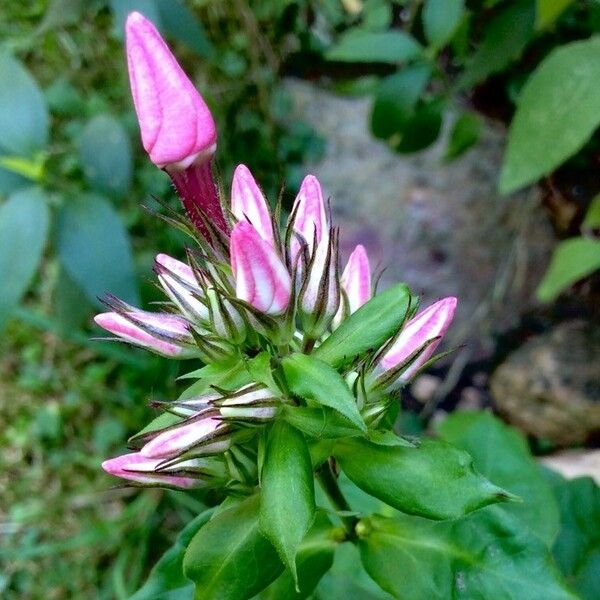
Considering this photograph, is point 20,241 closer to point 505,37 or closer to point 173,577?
point 173,577

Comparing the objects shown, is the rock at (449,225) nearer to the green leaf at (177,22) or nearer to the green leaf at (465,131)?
the green leaf at (465,131)

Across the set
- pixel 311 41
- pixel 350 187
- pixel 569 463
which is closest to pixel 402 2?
pixel 311 41

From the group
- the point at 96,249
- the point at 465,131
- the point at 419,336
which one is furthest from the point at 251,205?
the point at 465,131

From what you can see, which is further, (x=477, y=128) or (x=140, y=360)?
(x=140, y=360)

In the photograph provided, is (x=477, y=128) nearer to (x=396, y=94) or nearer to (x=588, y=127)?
(x=396, y=94)

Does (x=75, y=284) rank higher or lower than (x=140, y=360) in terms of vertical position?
higher
